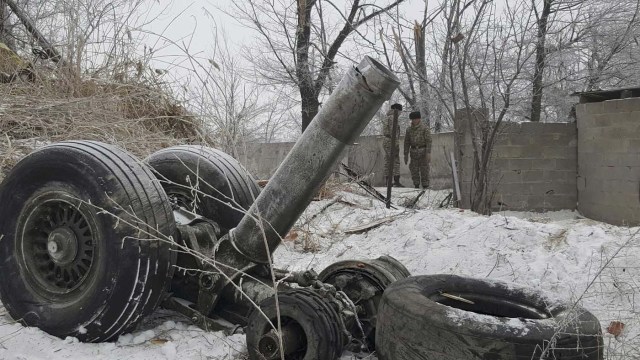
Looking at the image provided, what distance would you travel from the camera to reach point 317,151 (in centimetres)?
291

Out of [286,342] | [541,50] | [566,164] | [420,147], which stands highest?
[541,50]

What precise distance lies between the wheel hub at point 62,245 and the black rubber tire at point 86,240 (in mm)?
11

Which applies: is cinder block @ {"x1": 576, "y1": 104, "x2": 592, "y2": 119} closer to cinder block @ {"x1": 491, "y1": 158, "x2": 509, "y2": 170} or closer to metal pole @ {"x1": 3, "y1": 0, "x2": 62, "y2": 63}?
cinder block @ {"x1": 491, "y1": 158, "x2": 509, "y2": 170}

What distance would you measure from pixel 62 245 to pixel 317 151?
1447 millimetres

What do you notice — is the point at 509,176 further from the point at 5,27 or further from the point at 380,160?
the point at 5,27

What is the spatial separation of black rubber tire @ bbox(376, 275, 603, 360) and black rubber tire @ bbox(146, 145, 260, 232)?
155 centimetres

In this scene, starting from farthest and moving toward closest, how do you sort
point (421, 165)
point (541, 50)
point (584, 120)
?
point (421, 165)
point (541, 50)
point (584, 120)

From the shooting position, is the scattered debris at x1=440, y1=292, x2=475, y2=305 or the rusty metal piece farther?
the scattered debris at x1=440, y1=292, x2=475, y2=305

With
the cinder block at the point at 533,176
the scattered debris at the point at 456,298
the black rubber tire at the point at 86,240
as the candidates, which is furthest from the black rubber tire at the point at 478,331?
the cinder block at the point at 533,176

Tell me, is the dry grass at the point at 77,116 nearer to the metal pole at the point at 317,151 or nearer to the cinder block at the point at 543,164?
the metal pole at the point at 317,151

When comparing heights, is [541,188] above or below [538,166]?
below

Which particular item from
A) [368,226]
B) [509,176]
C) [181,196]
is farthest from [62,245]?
[509,176]

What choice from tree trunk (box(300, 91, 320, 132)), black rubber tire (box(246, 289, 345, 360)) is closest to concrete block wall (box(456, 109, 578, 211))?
black rubber tire (box(246, 289, 345, 360))

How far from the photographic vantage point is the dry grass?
17.2ft
